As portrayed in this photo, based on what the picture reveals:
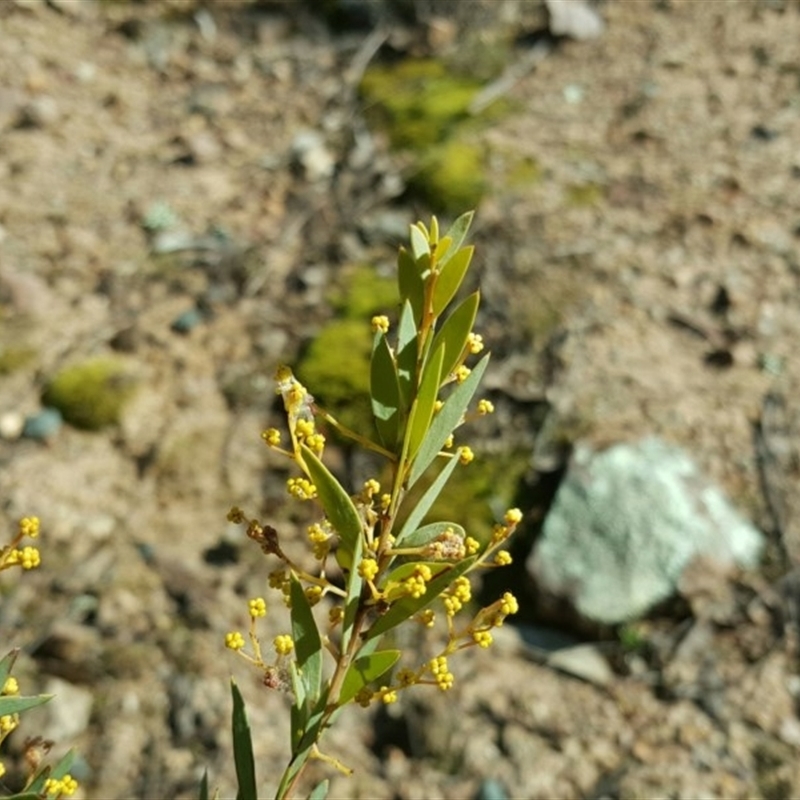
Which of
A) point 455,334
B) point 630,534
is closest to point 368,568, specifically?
point 455,334

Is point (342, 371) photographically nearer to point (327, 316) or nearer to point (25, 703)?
point (327, 316)

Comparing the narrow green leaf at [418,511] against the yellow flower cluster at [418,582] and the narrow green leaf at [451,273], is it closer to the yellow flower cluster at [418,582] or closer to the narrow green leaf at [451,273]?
the yellow flower cluster at [418,582]

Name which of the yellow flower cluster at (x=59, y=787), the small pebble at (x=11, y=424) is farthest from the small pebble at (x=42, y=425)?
the yellow flower cluster at (x=59, y=787)

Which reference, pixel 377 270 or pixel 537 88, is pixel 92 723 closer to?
pixel 377 270

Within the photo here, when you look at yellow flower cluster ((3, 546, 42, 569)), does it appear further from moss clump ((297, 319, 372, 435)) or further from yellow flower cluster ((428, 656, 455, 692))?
moss clump ((297, 319, 372, 435))

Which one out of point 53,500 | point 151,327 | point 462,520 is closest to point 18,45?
point 151,327

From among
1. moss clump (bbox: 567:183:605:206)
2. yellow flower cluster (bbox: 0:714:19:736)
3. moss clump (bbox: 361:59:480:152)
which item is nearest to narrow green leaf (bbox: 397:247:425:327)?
yellow flower cluster (bbox: 0:714:19:736)
